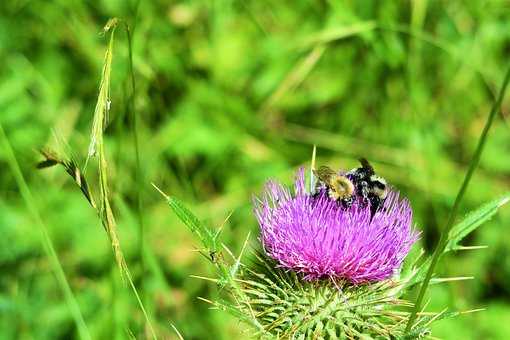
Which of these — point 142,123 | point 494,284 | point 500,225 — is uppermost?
point 142,123

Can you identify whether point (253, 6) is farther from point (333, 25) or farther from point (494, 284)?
point (494, 284)

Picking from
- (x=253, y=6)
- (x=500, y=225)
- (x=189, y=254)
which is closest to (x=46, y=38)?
(x=253, y=6)

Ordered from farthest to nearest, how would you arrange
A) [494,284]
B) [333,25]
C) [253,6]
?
[253,6], [494,284], [333,25]

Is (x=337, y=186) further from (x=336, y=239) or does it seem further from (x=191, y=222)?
(x=191, y=222)

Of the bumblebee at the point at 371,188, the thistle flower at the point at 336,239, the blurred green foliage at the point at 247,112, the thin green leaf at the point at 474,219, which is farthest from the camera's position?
the blurred green foliage at the point at 247,112

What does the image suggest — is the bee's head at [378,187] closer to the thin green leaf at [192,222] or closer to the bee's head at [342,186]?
the bee's head at [342,186]

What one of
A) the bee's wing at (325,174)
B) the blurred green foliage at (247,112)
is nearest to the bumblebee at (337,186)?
the bee's wing at (325,174)

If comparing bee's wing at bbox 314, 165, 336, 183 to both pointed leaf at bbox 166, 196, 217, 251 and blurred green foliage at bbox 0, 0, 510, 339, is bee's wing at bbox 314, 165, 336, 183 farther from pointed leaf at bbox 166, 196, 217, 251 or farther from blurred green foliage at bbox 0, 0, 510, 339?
blurred green foliage at bbox 0, 0, 510, 339
